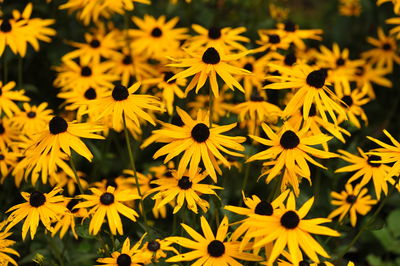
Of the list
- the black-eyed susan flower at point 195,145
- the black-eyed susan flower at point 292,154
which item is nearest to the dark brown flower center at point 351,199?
the black-eyed susan flower at point 292,154

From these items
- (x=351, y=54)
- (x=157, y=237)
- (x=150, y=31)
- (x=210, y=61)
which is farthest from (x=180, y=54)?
(x=351, y=54)

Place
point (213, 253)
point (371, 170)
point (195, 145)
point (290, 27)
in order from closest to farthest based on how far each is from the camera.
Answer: point (213, 253) → point (195, 145) → point (371, 170) → point (290, 27)

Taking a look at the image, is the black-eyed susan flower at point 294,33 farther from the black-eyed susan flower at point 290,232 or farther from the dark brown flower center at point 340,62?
the black-eyed susan flower at point 290,232

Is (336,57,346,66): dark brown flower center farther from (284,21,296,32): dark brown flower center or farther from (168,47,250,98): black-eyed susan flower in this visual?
(168,47,250,98): black-eyed susan flower

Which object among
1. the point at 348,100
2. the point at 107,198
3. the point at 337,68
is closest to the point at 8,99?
the point at 107,198

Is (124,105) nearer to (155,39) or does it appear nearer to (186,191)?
(186,191)

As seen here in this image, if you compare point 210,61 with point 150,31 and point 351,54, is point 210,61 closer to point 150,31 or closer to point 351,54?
point 150,31
